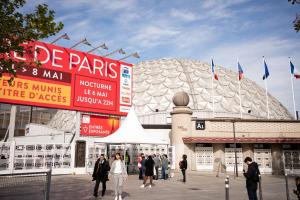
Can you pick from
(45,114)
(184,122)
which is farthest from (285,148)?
(45,114)

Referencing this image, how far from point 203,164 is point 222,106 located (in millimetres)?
14112

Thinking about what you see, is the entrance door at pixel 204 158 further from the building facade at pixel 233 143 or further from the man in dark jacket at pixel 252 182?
the man in dark jacket at pixel 252 182

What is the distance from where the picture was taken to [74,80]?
2675cm

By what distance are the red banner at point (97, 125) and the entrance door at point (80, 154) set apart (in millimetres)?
1986

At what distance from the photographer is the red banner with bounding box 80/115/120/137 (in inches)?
1083

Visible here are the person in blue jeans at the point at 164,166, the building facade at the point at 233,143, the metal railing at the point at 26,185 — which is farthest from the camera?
the building facade at the point at 233,143

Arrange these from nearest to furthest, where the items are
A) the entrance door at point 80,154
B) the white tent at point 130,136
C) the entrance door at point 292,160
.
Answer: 1. the white tent at point 130,136
2. the entrance door at point 80,154
3. the entrance door at point 292,160

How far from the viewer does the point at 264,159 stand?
31406mm

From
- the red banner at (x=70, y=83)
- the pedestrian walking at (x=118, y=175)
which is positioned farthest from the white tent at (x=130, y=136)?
the pedestrian walking at (x=118, y=175)

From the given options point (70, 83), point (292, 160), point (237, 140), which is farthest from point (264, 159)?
point (70, 83)

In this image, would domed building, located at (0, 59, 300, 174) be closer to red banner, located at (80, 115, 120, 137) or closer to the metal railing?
red banner, located at (80, 115, 120, 137)

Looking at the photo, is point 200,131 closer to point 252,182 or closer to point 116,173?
point 116,173

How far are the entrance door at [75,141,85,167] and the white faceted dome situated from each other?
54.4 ft

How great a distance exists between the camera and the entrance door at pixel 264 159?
31172 millimetres
